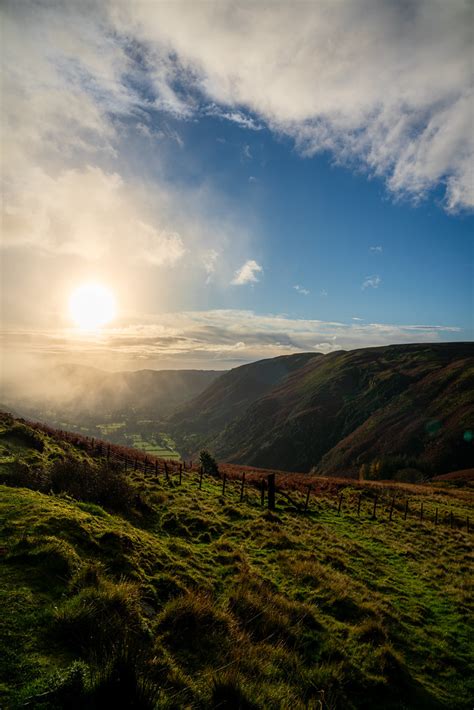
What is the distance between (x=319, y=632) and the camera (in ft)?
30.5

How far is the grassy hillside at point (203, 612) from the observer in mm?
5543

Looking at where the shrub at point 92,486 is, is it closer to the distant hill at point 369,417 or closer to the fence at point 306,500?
the fence at point 306,500

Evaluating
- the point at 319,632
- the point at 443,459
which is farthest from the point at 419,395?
the point at 319,632

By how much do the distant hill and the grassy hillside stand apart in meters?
65.6

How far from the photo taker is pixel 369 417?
124m

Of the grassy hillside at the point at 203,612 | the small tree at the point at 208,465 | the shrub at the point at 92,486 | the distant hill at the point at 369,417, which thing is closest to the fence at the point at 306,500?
the small tree at the point at 208,465

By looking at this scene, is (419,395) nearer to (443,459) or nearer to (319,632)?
(443,459)

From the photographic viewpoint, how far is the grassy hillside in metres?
5.54

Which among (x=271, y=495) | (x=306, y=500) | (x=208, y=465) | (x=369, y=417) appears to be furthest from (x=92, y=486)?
(x=369, y=417)

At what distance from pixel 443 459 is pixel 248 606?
87160 millimetres

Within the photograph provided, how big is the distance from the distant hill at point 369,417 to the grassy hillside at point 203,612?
6560cm

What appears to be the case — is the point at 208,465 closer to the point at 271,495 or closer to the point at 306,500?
the point at 306,500

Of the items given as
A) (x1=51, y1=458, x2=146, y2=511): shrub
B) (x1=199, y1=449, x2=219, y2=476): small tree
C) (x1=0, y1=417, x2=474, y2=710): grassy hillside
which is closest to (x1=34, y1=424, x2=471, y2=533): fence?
Answer: (x1=199, y1=449, x2=219, y2=476): small tree

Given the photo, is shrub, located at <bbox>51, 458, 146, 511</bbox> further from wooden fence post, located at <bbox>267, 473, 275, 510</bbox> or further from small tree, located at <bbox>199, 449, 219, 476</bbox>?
small tree, located at <bbox>199, 449, 219, 476</bbox>
